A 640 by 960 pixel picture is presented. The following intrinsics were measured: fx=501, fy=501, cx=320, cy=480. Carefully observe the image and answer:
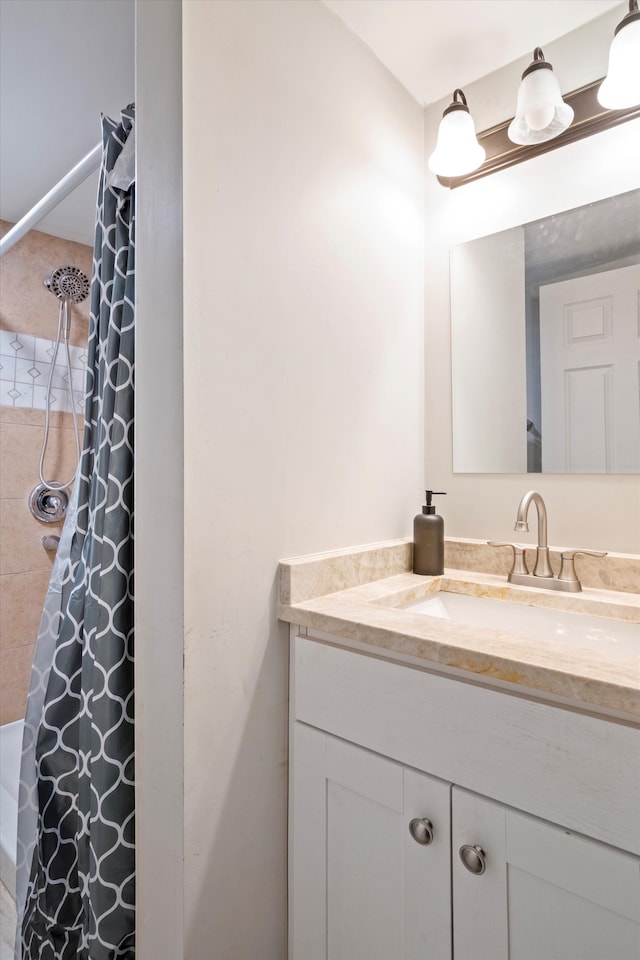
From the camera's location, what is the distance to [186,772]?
839mm

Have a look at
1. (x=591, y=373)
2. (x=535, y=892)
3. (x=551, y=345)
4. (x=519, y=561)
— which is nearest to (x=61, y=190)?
(x=551, y=345)

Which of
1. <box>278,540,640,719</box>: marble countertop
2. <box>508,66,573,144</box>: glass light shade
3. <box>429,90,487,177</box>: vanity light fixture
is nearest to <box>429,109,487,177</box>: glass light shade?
<box>429,90,487,177</box>: vanity light fixture

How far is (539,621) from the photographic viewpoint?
3.56 ft

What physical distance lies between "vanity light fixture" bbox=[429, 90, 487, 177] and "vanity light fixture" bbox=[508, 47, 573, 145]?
4.6 inches

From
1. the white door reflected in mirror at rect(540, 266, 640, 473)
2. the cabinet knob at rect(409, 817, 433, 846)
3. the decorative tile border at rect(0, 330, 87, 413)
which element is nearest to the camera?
the cabinet knob at rect(409, 817, 433, 846)

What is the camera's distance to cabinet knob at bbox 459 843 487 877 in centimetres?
72

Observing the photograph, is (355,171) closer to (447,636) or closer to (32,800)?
(447,636)

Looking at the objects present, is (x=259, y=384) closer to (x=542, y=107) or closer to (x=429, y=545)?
(x=429, y=545)

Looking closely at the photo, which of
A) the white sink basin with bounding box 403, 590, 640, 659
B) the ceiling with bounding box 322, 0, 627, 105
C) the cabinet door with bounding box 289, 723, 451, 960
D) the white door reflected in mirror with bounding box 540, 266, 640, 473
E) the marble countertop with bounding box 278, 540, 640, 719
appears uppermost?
the ceiling with bounding box 322, 0, 627, 105

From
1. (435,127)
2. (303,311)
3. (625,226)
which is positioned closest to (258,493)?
(303,311)

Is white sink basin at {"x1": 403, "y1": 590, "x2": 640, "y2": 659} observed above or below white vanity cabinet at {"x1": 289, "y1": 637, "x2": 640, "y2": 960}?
above

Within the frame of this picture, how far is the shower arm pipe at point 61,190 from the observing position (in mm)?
1285

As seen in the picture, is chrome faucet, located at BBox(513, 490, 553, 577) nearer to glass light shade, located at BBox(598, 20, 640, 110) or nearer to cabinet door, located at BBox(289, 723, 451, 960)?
cabinet door, located at BBox(289, 723, 451, 960)

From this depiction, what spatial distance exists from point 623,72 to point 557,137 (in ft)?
0.61
